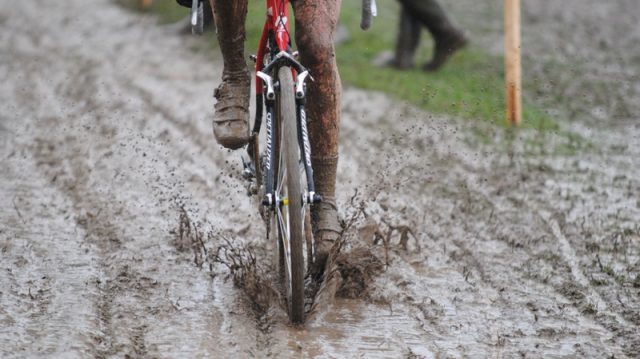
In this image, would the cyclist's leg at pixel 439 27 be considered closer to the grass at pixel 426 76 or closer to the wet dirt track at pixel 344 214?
the grass at pixel 426 76

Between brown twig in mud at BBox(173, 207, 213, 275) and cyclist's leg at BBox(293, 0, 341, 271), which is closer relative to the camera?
cyclist's leg at BBox(293, 0, 341, 271)

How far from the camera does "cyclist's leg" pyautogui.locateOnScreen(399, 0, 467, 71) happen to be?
10.2 m

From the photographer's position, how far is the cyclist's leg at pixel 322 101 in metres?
3.97

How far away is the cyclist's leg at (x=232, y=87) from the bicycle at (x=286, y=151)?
11cm

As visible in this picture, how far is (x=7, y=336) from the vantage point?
3617 millimetres

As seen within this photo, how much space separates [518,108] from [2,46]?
5.84 meters

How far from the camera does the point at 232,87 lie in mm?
4281

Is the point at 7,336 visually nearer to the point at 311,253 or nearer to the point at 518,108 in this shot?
the point at 311,253

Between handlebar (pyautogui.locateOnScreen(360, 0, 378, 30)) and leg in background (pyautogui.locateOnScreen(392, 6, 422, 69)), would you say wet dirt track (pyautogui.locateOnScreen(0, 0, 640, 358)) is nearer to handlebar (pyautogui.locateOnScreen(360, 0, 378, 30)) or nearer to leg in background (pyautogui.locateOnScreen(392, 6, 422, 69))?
handlebar (pyautogui.locateOnScreen(360, 0, 378, 30))

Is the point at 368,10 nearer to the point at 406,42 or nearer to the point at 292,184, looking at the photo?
the point at 292,184

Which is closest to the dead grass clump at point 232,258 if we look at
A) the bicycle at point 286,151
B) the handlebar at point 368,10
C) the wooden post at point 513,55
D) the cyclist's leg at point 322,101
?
the bicycle at point 286,151

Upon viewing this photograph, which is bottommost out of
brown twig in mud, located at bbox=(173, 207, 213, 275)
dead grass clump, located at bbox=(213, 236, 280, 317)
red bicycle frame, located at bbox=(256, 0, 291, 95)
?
dead grass clump, located at bbox=(213, 236, 280, 317)

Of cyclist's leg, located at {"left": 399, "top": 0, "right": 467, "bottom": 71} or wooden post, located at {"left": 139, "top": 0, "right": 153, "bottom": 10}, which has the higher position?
wooden post, located at {"left": 139, "top": 0, "right": 153, "bottom": 10}

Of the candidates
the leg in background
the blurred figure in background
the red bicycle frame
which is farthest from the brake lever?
the leg in background
